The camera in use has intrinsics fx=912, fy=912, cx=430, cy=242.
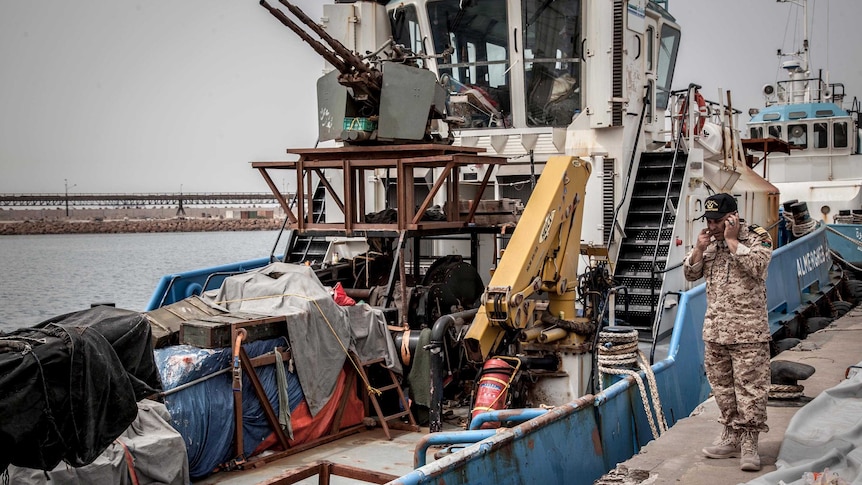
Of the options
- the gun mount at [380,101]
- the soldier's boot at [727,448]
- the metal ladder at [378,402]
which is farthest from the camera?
the gun mount at [380,101]

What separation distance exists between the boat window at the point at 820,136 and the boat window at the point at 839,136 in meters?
0.16

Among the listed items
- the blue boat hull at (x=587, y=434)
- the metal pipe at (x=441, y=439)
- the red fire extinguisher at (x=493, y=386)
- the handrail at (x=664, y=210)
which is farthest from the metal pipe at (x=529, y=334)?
the metal pipe at (x=441, y=439)

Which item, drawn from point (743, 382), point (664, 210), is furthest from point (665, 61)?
point (743, 382)

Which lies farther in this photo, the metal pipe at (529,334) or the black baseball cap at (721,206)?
the metal pipe at (529,334)

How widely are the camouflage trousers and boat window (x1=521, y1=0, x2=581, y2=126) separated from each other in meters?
5.64

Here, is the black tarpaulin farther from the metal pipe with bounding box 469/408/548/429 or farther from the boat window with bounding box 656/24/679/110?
the boat window with bounding box 656/24/679/110

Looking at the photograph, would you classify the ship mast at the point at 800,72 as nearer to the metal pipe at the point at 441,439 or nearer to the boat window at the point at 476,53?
the boat window at the point at 476,53

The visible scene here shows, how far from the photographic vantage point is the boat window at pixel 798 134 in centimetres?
2215

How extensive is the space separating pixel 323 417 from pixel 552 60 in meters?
5.23

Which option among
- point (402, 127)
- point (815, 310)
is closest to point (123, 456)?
point (402, 127)

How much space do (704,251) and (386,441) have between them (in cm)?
331

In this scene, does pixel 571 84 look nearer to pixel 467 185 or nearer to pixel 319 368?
pixel 467 185

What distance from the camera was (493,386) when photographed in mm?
7336

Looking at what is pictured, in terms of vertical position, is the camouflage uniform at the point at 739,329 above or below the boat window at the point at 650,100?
below
